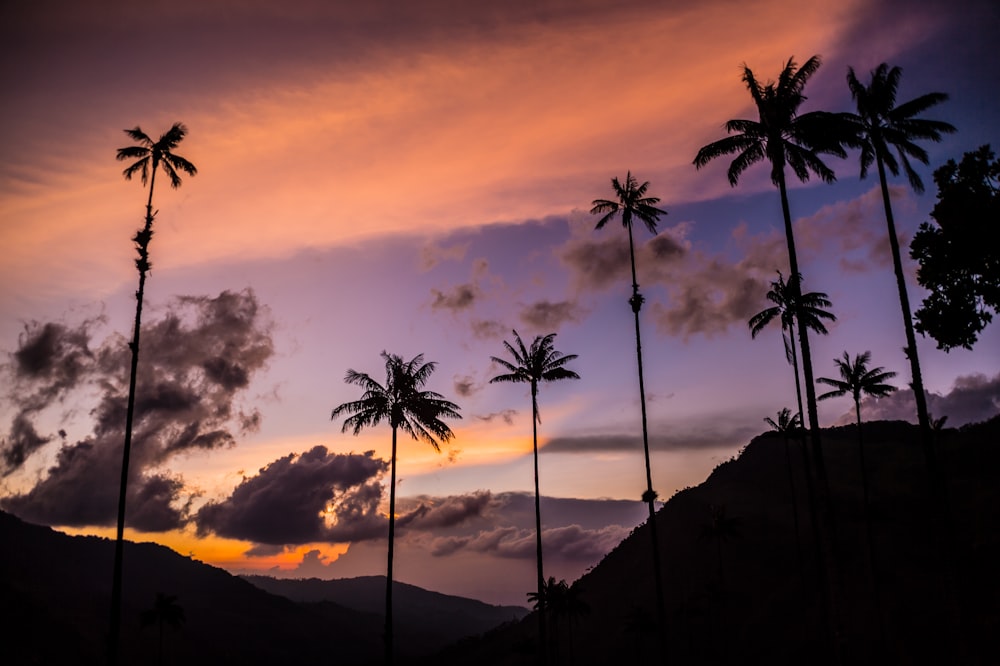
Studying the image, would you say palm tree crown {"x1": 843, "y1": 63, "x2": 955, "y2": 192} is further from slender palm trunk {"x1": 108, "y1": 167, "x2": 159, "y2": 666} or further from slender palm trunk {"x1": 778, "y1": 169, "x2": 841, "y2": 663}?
slender palm trunk {"x1": 108, "y1": 167, "x2": 159, "y2": 666}

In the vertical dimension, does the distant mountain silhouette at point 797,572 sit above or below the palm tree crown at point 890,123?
below

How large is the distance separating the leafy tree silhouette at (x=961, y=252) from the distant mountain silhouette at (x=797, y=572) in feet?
30.4

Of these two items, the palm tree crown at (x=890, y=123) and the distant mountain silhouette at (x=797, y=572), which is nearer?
the palm tree crown at (x=890, y=123)

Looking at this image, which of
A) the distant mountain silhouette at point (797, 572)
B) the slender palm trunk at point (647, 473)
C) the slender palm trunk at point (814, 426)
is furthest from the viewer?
the distant mountain silhouette at point (797, 572)

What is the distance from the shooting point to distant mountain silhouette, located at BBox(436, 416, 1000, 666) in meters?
64.8

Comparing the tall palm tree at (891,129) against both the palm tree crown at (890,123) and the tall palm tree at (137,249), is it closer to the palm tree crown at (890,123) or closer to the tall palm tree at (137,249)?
the palm tree crown at (890,123)

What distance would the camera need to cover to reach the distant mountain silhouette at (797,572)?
64.8m

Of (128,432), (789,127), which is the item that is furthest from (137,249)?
(789,127)

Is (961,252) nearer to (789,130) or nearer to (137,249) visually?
(789,130)

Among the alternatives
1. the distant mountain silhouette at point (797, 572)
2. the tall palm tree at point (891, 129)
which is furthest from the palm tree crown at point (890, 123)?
the distant mountain silhouette at point (797, 572)

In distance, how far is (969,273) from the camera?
29641 millimetres

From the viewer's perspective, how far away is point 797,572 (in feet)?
298

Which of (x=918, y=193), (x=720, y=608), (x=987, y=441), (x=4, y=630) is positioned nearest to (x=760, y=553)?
(x=720, y=608)

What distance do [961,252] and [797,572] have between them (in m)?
73.3
